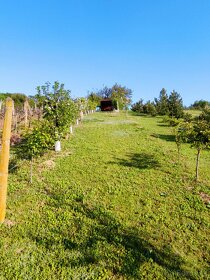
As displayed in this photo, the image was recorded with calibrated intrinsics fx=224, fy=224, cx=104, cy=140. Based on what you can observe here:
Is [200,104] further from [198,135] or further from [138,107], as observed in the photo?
[198,135]

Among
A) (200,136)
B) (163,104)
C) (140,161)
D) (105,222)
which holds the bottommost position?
(105,222)

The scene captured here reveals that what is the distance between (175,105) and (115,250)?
120 ft

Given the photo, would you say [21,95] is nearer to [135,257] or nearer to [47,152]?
[47,152]

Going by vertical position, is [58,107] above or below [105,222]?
above

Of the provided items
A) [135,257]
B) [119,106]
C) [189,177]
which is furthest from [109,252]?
[119,106]

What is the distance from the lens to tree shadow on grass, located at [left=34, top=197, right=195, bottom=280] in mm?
5613

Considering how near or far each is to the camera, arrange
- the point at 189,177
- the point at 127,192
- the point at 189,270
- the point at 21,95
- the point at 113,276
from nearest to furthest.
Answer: the point at 113,276
the point at 189,270
the point at 127,192
the point at 189,177
the point at 21,95

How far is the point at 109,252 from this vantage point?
6.08 meters

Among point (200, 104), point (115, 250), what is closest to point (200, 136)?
point (115, 250)

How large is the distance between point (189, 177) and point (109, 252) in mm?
6874

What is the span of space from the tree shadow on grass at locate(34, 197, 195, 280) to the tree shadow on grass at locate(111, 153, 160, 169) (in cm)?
570

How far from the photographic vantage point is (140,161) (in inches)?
534

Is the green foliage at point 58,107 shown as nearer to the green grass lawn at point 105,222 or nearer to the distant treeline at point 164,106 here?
the green grass lawn at point 105,222

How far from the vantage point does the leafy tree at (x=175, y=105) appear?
124 feet
